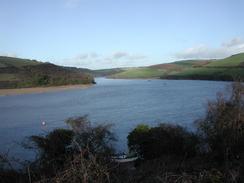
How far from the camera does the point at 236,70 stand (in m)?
156

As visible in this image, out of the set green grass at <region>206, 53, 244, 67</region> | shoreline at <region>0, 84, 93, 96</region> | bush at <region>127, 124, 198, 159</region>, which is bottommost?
shoreline at <region>0, 84, 93, 96</region>

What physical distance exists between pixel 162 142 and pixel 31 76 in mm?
147244

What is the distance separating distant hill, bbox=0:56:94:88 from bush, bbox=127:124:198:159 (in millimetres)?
134212

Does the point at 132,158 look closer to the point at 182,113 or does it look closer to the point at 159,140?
the point at 159,140

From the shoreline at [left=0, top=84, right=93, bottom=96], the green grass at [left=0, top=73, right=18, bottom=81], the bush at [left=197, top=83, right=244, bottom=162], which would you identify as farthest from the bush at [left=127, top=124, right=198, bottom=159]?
the green grass at [left=0, top=73, right=18, bottom=81]

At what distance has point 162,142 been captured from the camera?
1066 inches

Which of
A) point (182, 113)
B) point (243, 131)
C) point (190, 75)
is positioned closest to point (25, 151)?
point (243, 131)

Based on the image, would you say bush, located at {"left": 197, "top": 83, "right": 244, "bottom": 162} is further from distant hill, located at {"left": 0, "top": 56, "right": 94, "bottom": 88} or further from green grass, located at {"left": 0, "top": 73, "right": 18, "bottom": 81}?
green grass, located at {"left": 0, "top": 73, "right": 18, "bottom": 81}

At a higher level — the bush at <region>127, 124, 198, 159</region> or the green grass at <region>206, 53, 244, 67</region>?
the green grass at <region>206, 53, 244, 67</region>

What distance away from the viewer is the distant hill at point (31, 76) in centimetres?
16050

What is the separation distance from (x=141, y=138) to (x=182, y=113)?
2942cm

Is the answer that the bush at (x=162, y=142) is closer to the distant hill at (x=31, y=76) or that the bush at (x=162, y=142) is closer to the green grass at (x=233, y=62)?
the distant hill at (x=31, y=76)

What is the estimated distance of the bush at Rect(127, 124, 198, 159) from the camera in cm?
2628

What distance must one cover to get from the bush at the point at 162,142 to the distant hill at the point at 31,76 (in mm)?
134212
